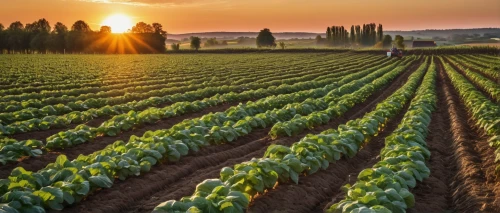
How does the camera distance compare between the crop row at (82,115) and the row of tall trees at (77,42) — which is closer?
the crop row at (82,115)

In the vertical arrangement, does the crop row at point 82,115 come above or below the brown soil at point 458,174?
above

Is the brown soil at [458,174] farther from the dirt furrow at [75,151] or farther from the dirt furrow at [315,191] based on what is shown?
the dirt furrow at [75,151]

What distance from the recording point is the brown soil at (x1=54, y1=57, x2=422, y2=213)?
7305 mm

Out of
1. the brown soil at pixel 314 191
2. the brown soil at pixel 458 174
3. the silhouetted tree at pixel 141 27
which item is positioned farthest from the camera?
the silhouetted tree at pixel 141 27

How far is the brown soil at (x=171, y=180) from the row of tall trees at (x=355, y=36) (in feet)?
528

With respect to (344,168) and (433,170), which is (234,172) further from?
(433,170)

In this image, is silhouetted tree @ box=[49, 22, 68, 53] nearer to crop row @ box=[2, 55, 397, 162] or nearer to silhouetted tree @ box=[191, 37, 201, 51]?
silhouetted tree @ box=[191, 37, 201, 51]

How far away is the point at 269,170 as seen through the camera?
284 inches

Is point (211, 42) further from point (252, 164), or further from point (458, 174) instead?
point (252, 164)

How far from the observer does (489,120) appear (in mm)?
13250

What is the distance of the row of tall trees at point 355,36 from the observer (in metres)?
169

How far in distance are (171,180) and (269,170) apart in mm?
2090

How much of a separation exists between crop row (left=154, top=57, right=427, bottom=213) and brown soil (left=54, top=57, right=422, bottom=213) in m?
1.03

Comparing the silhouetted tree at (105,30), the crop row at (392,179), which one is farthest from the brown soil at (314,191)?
the silhouetted tree at (105,30)
